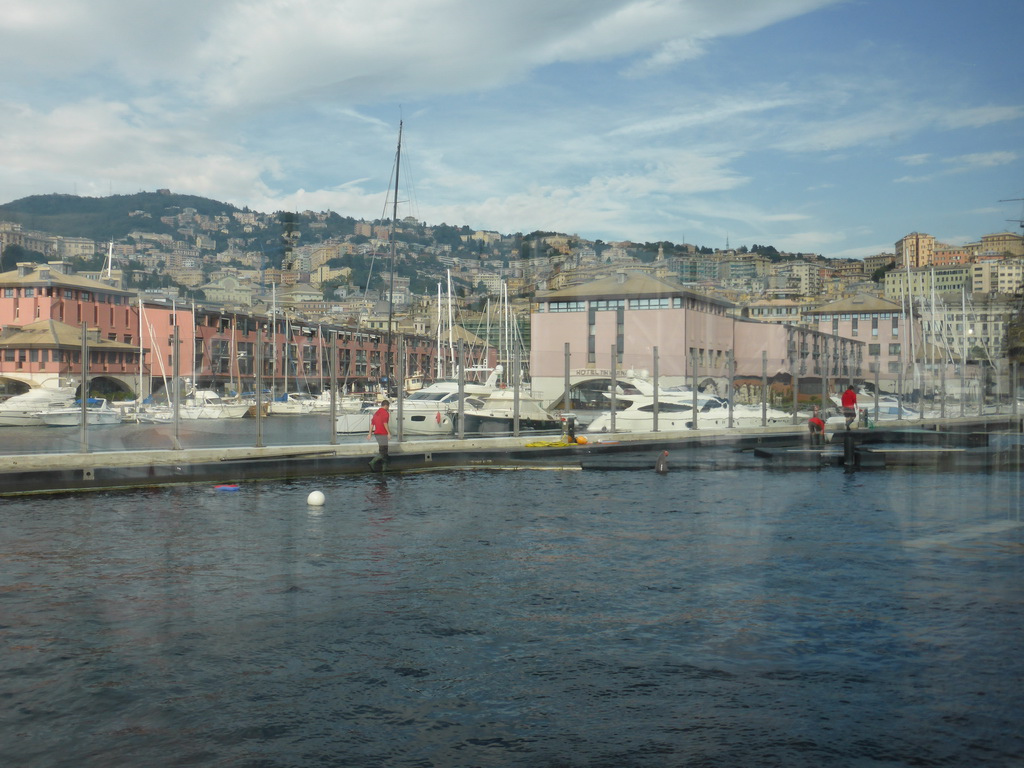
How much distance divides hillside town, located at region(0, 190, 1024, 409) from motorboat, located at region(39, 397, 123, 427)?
0.96 m

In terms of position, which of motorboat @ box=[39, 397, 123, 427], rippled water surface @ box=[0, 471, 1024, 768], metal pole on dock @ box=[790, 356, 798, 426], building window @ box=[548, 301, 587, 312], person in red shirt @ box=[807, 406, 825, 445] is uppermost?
building window @ box=[548, 301, 587, 312]

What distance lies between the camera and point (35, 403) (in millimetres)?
27828

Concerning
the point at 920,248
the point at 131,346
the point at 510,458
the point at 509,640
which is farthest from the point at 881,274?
the point at 509,640

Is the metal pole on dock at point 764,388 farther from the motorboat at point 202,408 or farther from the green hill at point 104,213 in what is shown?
the green hill at point 104,213

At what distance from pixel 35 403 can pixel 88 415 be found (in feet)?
14.2

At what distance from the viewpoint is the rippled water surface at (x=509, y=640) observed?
5.49m

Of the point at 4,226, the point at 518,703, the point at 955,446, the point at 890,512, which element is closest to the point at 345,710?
the point at 518,703

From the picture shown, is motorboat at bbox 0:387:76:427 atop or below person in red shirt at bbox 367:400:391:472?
atop

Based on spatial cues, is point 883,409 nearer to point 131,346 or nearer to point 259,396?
point 259,396

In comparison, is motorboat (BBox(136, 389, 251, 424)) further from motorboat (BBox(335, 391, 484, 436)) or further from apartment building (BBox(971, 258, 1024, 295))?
apartment building (BBox(971, 258, 1024, 295))

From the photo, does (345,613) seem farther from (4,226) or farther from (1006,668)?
(4,226)

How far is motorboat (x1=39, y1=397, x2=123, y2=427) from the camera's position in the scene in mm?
25422

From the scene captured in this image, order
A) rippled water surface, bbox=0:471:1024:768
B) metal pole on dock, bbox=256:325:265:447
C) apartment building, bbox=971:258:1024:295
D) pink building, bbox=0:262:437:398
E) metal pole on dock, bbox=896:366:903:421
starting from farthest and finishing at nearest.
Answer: apartment building, bbox=971:258:1024:295 → metal pole on dock, bbox=896:366:903:421 → pink building, bbox=0:262:437:398 → metal pole on dock, bbox=256:325:265:447 → rippled water surface, bbox=0:471:1024:768

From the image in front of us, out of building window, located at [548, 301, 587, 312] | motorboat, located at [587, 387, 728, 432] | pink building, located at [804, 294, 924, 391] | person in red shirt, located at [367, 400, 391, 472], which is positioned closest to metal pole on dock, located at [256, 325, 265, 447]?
person in red shirt, located at [367, 400, 391, 472]
